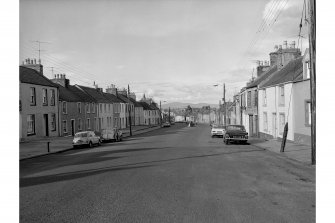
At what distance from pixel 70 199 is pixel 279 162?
11.5 m

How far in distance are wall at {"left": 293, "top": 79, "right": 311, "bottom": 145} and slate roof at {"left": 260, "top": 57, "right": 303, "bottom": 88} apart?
37.6 inches

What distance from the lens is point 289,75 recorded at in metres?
28.9

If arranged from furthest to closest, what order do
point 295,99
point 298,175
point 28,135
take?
point 28,135 → point 295,99 → point 298,175

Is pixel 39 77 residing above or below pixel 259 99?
above

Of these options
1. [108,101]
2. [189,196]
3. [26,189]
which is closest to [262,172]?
[189,196]

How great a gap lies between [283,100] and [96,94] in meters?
39.0

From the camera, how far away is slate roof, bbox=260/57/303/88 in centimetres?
2650

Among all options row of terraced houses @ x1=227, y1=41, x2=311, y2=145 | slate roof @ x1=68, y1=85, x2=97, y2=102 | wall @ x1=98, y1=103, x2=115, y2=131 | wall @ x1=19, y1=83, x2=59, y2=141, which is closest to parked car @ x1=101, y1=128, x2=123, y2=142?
→ wall @ x1=19, y1=83, x2=59, y2=141

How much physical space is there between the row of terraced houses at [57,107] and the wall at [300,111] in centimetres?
2340

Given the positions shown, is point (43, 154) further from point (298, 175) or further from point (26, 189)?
point (298, 175)

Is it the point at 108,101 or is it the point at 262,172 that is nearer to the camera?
the point at 262,172

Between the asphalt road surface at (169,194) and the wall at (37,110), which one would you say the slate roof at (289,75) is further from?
the wall at (37,110)

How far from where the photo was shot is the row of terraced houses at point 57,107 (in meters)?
33.2

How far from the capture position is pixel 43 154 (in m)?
21.8
